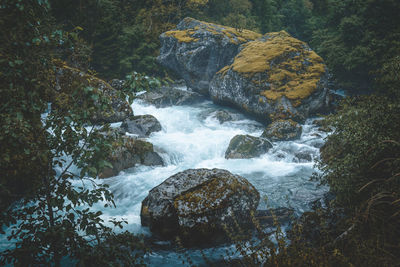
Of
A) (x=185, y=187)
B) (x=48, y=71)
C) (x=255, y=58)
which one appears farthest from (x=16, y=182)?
(x=255, y=58)

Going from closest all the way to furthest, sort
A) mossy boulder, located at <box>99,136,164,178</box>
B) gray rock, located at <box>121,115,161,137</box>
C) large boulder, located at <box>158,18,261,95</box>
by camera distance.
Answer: mossy boulder, located at <box>99,136,164,178</box>
gray rock, located at <box>121,115,161,137</box>
large boulder, located at <box>158,18,261,95</box>

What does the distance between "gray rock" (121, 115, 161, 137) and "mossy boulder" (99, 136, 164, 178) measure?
7.11 feet

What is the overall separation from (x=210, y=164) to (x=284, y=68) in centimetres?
836

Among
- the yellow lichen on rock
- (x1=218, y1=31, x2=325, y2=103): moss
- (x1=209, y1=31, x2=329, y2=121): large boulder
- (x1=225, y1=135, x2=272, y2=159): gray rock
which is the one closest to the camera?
(x1=225, y1=135, x2=272, y2=159): gray rock

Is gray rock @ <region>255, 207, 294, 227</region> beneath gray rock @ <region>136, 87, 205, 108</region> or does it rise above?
beneath

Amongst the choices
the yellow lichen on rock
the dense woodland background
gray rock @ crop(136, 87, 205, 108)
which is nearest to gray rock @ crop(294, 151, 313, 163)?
the dense woodland background

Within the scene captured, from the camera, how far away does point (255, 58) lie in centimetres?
1644

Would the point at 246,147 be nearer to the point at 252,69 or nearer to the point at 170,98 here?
the point at 252,69

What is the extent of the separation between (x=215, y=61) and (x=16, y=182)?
52.0 feet

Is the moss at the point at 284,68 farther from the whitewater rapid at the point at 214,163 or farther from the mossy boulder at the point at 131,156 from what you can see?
the mossy boulder at the point at 131,156

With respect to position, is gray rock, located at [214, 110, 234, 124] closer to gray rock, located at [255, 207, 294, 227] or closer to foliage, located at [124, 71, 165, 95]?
gray rock, located at [255, 207, 294, 227]

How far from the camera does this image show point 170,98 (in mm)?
18953

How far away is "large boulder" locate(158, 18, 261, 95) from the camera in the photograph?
19.3 m

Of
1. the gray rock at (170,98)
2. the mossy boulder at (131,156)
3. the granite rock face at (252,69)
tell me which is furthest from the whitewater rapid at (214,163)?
the gray rock at (170,98)
